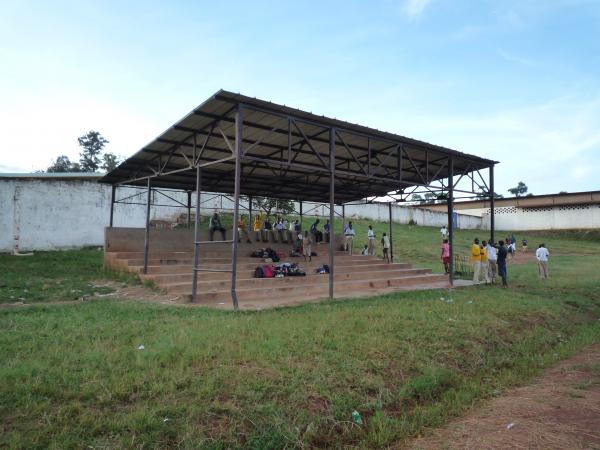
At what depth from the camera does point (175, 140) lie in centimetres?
1154

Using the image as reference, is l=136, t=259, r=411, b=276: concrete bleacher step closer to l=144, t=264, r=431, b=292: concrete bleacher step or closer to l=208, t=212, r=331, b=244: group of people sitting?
l=144, t=264, r=431, b=292: concrete bleacher step

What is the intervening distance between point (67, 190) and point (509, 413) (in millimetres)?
19320

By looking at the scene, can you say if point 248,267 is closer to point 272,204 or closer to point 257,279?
point 257,279

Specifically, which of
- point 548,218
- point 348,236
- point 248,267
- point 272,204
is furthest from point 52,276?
point 548,218

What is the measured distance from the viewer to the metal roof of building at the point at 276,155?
1020 cm

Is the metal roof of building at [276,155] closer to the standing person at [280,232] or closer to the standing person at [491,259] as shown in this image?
the standing person at [280,232]

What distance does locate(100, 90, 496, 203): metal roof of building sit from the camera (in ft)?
33.4

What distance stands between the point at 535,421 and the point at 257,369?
308 cm

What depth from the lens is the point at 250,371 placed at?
4.95 metres

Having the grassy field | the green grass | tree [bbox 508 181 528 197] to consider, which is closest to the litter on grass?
the grassy field

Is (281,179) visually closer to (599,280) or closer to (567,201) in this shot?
(599,280)

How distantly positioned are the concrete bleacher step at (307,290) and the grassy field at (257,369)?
1709mm

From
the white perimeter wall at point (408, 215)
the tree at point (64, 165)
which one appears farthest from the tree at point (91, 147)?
the white perimeter wall at point (408, 215)

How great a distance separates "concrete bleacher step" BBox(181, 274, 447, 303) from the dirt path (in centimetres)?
632
